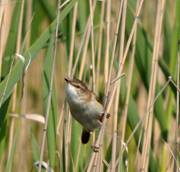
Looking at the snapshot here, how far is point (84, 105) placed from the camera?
6.41 ft

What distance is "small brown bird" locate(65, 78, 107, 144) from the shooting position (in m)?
1.88

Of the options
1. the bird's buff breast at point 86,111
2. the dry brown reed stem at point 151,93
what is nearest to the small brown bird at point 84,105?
the bird's buff breast at point 86,111

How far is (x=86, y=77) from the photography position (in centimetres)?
229

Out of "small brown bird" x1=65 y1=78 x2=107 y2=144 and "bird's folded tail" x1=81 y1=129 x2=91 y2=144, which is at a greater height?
"small brown bird" x1=65 y1=78 x2=107 y2=144

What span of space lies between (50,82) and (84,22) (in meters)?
0.45

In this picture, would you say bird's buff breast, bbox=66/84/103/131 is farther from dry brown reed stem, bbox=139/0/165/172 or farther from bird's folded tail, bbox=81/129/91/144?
dry brown reed stem, bbox=139/0/165/172

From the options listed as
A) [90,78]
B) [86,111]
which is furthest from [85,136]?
[90,78]

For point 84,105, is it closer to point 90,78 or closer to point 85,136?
point 85,136

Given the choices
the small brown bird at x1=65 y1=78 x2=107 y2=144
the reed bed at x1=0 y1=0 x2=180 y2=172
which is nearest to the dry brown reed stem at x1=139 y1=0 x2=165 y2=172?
the reed bed at x1=0 y1=0 x2=180 y2=172

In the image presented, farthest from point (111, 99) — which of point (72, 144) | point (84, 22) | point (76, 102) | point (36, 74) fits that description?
point (36, 74)

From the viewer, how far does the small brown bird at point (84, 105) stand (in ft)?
6.18

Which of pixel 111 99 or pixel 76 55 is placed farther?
pixel 76 55

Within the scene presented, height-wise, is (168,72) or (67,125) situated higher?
(168,72)

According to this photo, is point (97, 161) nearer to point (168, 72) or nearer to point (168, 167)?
point (168, 167)
